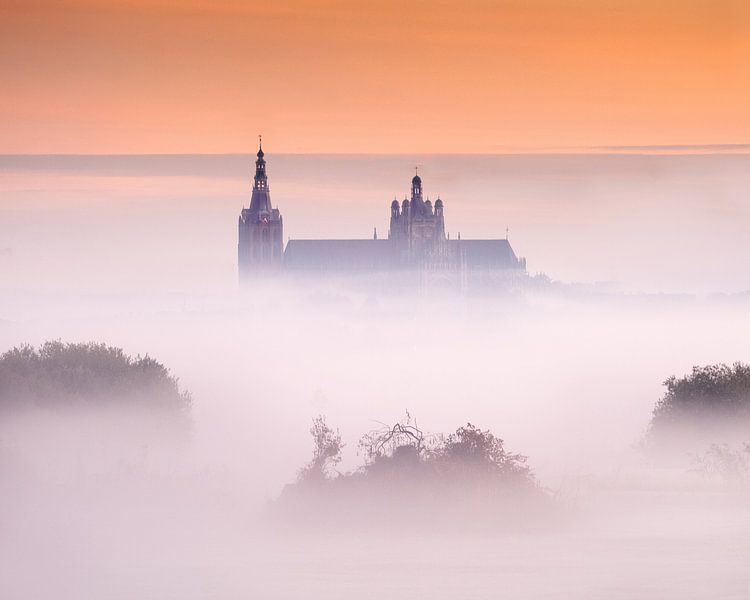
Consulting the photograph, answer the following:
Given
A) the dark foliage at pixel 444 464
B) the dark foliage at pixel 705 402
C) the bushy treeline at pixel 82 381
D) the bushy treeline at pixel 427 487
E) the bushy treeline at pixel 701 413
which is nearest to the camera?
the dark foliage at pixel 444 464

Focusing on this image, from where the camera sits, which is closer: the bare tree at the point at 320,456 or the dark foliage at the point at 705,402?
the bare tree at the point at 320,456

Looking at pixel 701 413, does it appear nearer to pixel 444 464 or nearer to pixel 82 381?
pixel 444 464

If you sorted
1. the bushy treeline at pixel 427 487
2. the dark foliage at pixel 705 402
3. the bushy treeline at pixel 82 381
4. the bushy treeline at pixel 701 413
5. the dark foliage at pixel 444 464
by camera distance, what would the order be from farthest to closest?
1. the bushy treeline at pixel 82 381
2. the dark foliage at pixel 705 402
3. the bushy treeline at pixel 701 413
4. the bushy treeline at pixel 427 487
5. the dark foliage at pixel 444 464

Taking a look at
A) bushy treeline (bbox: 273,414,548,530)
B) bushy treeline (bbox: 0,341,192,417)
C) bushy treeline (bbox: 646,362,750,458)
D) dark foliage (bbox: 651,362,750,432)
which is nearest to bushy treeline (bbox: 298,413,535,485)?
bushy treeline (bbox: 273,414,548,530)

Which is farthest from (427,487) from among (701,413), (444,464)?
(701,413)

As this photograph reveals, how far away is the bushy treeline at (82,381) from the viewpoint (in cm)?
8444

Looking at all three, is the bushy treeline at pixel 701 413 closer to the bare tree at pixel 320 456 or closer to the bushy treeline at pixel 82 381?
the bushy treeline at pixel 82 381

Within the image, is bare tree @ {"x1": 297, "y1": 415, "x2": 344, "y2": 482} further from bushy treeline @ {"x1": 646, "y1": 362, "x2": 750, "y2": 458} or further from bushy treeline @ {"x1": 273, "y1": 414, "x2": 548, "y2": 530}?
bushy treeline @ {"x1": 646, "y1": 362, "x2": 750, "y2": 458}

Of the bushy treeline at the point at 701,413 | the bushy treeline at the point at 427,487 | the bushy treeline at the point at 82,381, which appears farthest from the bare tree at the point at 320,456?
the bushy treeline at the point at 82,381

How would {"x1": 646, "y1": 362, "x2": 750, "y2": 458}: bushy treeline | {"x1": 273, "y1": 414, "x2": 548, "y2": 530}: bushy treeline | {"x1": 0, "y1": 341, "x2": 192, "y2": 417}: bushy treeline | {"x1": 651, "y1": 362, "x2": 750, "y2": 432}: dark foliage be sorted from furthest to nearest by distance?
{"x1": 0, "y1": 341, "x2": 192, "y2": 417}: bushy treeline < {"x1": 651, "y1": 362, "x2": 750, "y2": 432}: dark foliage < {"x1": 646, "y1": 362, "x2": 750, "y2": 458}: bushy treeline < {"x1": 273, "y1": 414, "x2": 548, "y2": 530}: bushy treeline

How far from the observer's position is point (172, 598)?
50.8 metres

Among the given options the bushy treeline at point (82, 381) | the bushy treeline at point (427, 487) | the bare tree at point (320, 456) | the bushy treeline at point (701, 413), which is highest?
the bushy treeline at point (82, 381)

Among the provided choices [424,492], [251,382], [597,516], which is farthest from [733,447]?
[251,382]

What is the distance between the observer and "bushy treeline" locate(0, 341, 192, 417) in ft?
277
